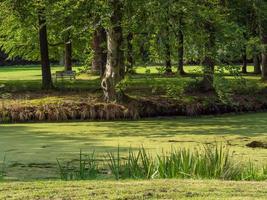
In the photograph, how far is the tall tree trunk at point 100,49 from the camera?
24.3 metres

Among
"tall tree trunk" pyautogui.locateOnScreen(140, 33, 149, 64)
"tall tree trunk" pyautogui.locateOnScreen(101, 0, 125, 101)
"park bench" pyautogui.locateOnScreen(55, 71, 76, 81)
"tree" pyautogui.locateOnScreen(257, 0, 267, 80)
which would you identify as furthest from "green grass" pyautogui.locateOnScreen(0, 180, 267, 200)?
"park bench" pyautogui.locateOnScreen(55, 71, 76, 81)

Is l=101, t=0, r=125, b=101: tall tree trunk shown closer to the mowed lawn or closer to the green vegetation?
the green vegetation

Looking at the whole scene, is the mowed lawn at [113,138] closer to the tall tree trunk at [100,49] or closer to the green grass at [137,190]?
the green grass at [137,190]

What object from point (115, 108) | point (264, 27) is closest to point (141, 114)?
point (115, 108)

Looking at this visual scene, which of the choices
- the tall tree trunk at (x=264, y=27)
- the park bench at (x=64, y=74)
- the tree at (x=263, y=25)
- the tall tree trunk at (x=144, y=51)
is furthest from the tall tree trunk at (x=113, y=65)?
the park bench at (x=64, y=74)

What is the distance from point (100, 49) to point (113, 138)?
12.9 m

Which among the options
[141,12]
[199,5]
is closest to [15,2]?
[141,12]

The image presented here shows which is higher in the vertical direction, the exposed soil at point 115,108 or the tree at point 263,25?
the tree at point 263,25

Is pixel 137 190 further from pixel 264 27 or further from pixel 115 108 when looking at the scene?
pixel 264 27

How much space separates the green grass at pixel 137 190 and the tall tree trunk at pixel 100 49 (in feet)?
48.9

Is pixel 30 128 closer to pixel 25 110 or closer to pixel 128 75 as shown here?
pixel 25 110

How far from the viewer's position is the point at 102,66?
1077 inches

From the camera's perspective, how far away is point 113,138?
15086 millimetres

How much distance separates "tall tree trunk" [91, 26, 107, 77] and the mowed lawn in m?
4.71
